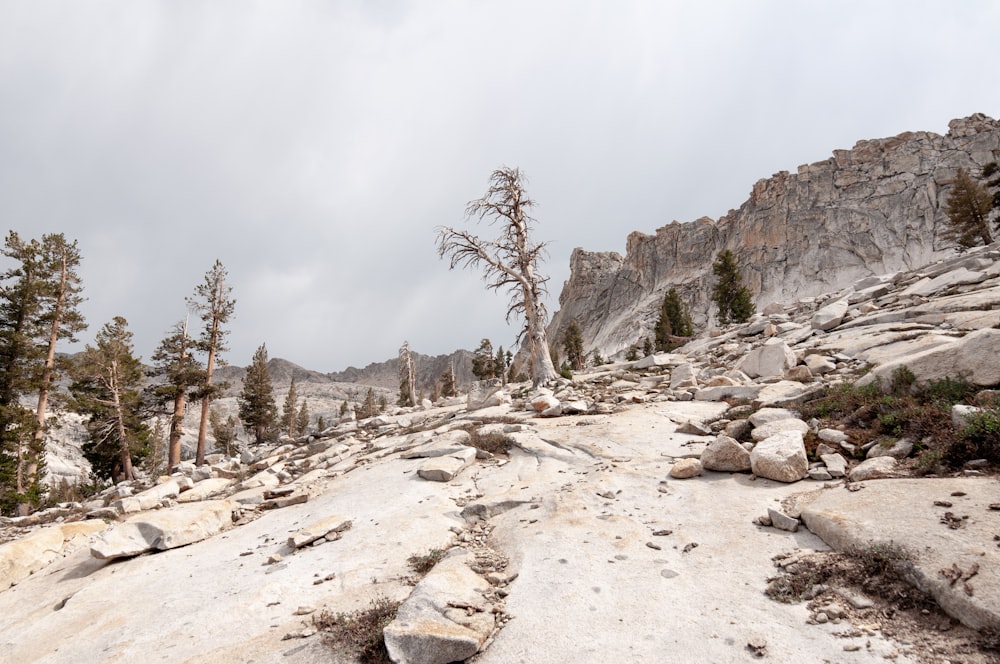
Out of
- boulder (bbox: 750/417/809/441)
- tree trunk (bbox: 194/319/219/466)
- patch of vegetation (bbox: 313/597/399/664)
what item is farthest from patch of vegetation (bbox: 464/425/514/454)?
tree trunk (bbox: 194/319/219/466)

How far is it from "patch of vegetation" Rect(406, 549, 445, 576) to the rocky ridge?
0.40 feet

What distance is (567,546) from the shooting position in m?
5.33

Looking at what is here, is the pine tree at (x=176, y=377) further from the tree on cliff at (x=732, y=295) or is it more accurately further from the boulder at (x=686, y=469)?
the tree on cliff at (x=732, y=295)

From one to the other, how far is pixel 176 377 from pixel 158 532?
2426 cm

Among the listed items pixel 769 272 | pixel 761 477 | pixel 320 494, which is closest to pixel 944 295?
pixel 761 477

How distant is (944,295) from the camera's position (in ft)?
54.2

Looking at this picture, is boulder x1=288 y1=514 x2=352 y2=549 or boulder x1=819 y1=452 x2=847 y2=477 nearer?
boulder x1=819 y1=452 x2=847 y2=477

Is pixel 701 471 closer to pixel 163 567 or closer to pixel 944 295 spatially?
pixel 163 567

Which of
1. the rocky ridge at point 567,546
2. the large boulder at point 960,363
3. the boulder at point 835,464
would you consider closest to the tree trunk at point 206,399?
the rocky ridge at point 567,546

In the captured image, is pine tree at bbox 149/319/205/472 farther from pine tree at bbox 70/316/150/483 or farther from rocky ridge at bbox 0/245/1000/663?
rocky ridge at bbox 0/245/1000/663

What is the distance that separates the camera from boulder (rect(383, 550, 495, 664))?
142 inches

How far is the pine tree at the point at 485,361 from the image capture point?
63125 millimetres

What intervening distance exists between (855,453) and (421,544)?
252 inches

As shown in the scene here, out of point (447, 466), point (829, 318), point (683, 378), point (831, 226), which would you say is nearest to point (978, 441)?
point (447, 466)
